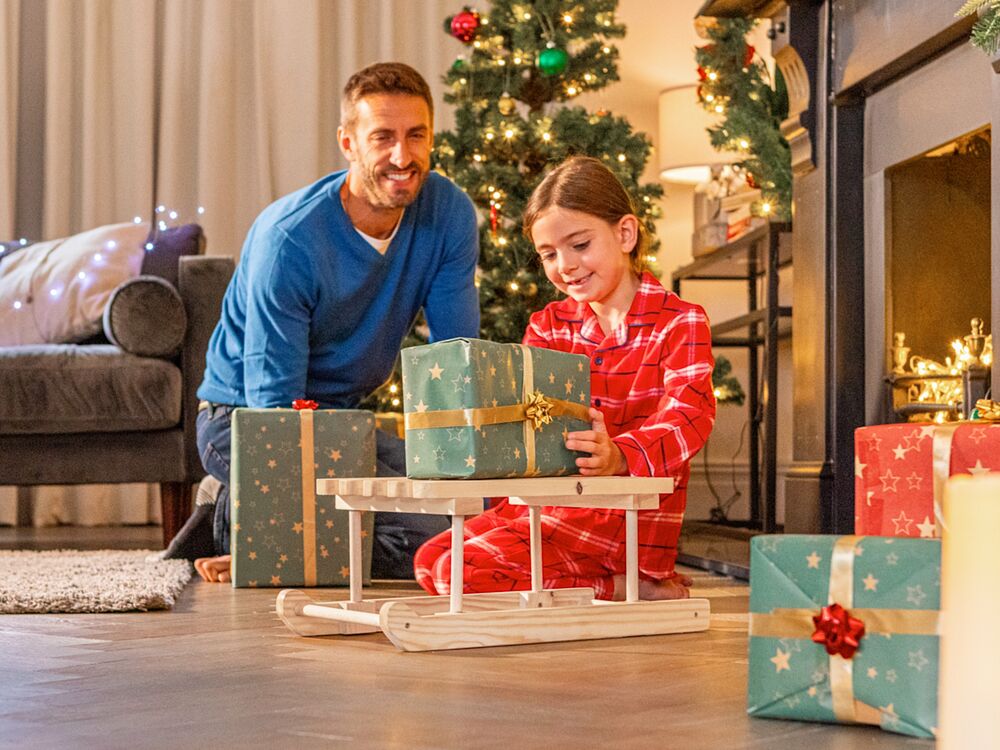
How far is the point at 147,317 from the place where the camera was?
3.38 m

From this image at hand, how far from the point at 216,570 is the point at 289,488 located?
0.95 feet

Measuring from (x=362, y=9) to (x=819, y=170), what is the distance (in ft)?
9.55

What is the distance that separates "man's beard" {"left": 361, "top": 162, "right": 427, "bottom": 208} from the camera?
2527mm

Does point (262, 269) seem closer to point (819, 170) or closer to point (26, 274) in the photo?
point (819, 170)

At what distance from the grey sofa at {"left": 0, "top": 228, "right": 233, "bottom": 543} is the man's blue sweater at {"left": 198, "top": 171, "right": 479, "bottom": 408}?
532 mm

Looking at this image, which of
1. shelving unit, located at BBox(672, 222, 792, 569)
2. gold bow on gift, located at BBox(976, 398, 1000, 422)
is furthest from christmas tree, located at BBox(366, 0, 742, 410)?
gold bow on gift, located at BBox(976, 398, 1000, 422)

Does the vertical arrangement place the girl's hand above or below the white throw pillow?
below

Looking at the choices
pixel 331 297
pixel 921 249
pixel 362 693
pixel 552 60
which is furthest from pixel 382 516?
pixel 552 60

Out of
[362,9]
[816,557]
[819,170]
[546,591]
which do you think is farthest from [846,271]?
[362,9]

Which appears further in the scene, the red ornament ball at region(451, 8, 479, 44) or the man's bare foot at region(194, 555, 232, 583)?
the red ornament ball at region(451, 8, 479, 44)

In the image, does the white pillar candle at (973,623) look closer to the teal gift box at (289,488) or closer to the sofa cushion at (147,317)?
the teal gift box at (289,488)

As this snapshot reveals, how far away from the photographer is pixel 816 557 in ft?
3.64

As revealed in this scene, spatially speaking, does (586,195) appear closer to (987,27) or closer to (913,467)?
(987,27)

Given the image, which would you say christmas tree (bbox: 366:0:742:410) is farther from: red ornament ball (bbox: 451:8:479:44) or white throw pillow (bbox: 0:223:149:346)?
white throw pillow (bbox: 0:223:149:346)
